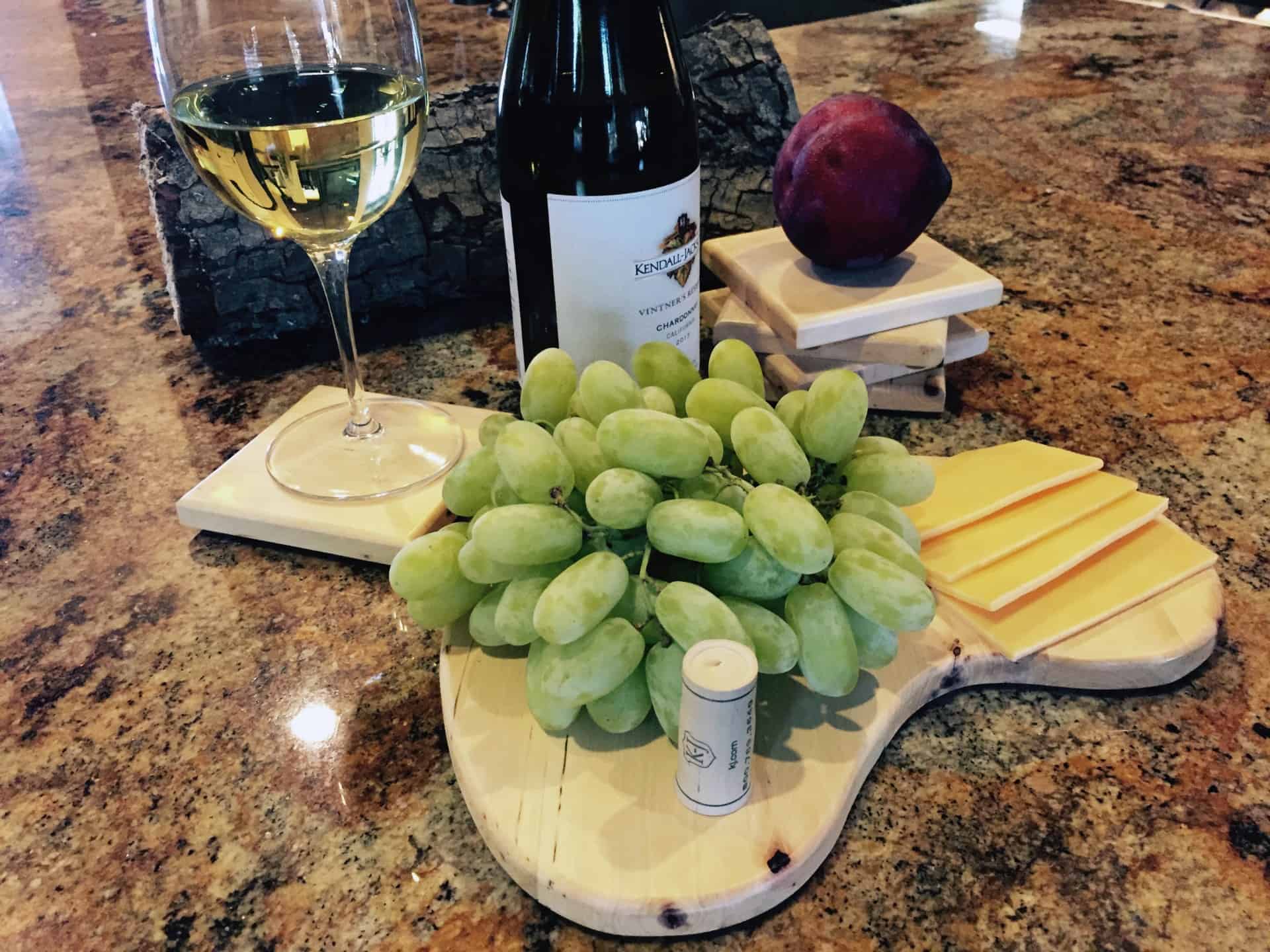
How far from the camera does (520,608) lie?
44 centimetres

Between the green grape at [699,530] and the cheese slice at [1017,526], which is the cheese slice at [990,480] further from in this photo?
the green grape at [699,530]

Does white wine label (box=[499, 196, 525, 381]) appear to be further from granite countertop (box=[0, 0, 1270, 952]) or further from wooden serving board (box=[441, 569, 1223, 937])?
wooden serving board (box=[441, 569, 1223, 937])

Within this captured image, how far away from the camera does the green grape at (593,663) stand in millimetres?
416

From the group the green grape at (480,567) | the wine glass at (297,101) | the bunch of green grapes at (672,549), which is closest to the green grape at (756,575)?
the bunch of green grapes at (672,549)

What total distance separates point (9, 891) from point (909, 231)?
27.1 inches

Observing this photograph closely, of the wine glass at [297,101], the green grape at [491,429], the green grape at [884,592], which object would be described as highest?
the wine glass at [297,101]

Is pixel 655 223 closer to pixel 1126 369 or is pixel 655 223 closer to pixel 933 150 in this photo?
pixel 933 150

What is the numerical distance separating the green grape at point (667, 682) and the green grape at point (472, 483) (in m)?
0.14

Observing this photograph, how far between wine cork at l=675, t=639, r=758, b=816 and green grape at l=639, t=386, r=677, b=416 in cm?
15

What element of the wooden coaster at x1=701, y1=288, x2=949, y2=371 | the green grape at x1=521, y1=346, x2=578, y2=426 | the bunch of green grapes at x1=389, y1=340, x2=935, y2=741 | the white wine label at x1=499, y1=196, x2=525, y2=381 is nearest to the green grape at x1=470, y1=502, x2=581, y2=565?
the bunch of green grapes at x1=389, y1=340, x2=935, y2=741

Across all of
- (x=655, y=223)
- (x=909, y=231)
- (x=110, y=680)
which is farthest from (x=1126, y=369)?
(x=110, y=680)

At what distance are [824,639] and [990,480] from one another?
8.4 inches

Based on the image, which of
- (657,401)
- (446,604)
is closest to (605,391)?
(657,401)

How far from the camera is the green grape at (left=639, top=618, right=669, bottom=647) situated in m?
0.45
